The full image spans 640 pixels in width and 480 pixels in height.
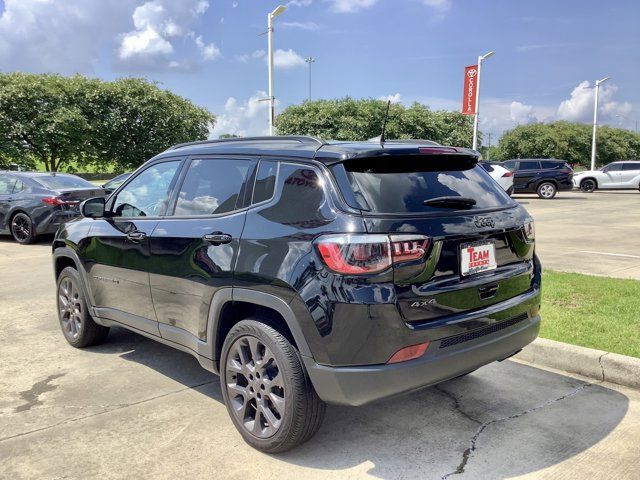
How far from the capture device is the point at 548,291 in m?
6.06

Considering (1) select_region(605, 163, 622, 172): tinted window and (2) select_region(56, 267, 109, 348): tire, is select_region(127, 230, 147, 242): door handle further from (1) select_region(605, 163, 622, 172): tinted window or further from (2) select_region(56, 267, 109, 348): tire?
(1) select_region(605, 163, 622, 172): tinted window

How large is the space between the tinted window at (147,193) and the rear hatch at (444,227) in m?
1.63

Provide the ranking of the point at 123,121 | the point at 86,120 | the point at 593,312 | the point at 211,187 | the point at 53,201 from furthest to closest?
the point at 123,121 → the point at 86,120 → the point at 53,201 → the point at 593,312 → the point at 211,187

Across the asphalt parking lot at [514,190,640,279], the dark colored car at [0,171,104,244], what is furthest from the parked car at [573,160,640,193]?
the dark colored car at [0,171,104,244]

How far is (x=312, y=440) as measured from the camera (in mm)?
3270

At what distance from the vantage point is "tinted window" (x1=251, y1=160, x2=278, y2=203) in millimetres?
3191

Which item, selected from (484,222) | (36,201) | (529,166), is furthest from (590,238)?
(529,166)

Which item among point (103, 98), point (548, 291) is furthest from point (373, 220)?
point (103, 98)

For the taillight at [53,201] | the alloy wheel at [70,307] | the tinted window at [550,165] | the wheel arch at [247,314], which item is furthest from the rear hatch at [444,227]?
the tinted window at [550,165]

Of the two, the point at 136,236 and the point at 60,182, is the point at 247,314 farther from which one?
the point at 60,182

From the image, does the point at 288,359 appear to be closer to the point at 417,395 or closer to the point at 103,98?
the point at 417,395

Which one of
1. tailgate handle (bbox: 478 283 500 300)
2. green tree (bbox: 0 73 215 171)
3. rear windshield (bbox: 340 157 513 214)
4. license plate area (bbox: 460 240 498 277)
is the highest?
green tree (bbox: 0 73 215 171)

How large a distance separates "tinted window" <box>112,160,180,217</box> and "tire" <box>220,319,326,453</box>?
1.31 meters

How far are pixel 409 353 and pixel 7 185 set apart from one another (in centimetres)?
1154
